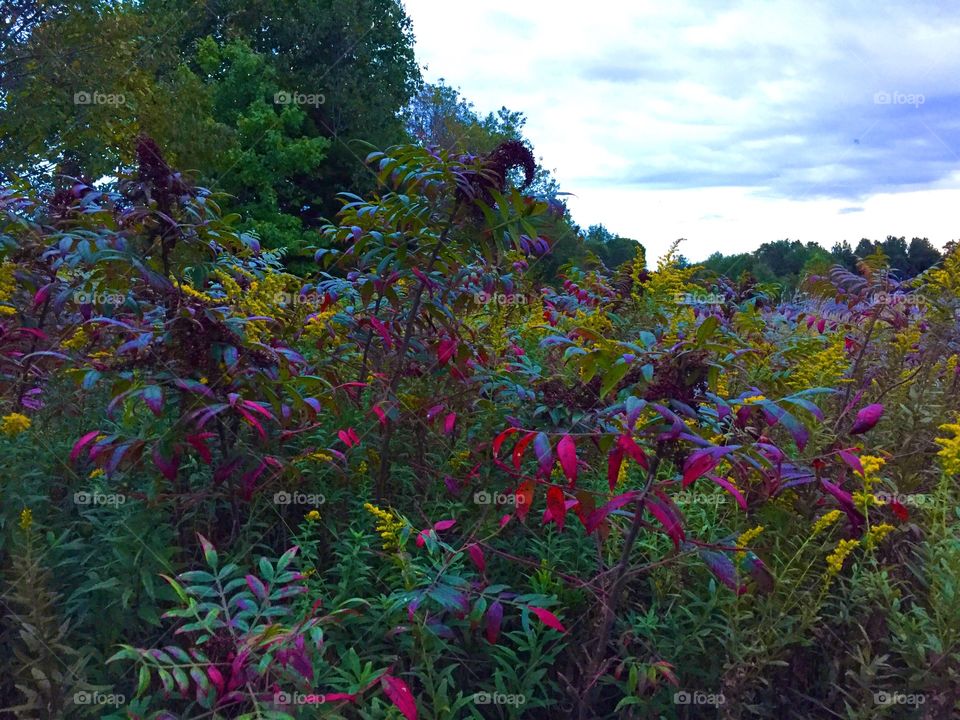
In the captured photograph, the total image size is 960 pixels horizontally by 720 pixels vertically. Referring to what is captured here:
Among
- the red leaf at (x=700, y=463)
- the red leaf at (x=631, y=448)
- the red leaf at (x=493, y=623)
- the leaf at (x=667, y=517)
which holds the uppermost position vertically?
the red leaf at (x=631, y=448)

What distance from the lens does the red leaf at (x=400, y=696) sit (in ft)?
5.66

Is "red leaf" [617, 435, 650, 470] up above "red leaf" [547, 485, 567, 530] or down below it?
above

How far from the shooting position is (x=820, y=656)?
8.36 feet

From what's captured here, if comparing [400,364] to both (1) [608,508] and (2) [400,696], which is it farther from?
(2) [400,696]

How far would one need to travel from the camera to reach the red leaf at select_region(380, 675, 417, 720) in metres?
1.72

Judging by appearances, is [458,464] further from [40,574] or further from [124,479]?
[40,574]

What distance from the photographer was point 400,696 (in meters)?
1.76

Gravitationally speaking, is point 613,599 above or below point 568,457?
below

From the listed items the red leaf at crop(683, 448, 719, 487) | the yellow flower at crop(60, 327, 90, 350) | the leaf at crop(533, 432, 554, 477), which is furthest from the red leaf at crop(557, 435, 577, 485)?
the yellow flower at crop(60, 327, 90, 350)

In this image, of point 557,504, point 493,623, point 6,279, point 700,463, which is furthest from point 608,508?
point 6,279

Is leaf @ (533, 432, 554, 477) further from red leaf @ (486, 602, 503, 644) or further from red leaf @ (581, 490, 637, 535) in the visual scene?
red leaf @ (486, 602, 503, 644)

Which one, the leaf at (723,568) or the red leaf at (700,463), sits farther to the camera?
the leaf at (723,568)

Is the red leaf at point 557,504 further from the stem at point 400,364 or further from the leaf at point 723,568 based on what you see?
the stem at point 400,364

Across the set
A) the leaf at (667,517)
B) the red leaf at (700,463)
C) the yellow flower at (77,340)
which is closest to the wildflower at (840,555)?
the leaf at (667,517)
